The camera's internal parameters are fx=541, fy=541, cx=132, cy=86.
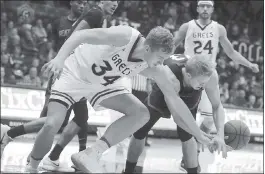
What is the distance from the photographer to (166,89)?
4715 millimetres

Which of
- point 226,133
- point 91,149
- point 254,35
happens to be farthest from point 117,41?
point 254,35

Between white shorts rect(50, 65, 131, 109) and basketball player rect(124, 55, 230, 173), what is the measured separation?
0.53m

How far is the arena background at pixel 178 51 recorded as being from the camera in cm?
769

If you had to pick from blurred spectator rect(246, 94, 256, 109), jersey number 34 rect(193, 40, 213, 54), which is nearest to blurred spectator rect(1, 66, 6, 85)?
jersey number 34 rect(193, 40, 213, 54)

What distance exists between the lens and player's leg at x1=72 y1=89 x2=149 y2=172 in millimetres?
4629

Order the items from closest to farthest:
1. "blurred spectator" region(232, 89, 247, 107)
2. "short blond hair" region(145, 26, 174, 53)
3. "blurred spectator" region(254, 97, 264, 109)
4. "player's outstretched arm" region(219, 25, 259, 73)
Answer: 1. "short blond hair" region(145, 26, 174, 53)
2. "player's outstretched arm" region(219, 25, 259, 73)
3. "blurred spectator" region(232, 89, 247, 107)
4. "blurred spectator" region(254, 97, 264, 109)

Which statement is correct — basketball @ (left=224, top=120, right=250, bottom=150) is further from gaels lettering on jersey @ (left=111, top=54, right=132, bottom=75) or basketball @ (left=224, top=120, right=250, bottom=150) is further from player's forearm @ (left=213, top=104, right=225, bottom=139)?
gaels lettering on jersey @ (left=111, top=54, right=132, bottom=75)

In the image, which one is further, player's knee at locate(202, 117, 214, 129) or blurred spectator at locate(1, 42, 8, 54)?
blurred spectator at locate(1, 42, 8, 54)

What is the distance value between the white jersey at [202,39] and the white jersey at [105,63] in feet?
8.83

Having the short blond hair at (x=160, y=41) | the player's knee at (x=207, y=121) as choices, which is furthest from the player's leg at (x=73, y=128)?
the short blond hair at (x=160, y=41)

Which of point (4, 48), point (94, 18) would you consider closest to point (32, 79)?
point (4, 48)

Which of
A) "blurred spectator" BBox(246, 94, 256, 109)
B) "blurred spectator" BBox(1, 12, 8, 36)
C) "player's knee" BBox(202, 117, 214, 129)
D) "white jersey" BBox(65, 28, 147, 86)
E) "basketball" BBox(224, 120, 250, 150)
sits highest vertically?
"white jersey" BBox(65, 28, 147, 86)

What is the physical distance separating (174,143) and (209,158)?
1943 mm

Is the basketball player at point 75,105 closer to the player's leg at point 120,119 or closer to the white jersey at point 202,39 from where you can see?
the player's leg at point 120,119
